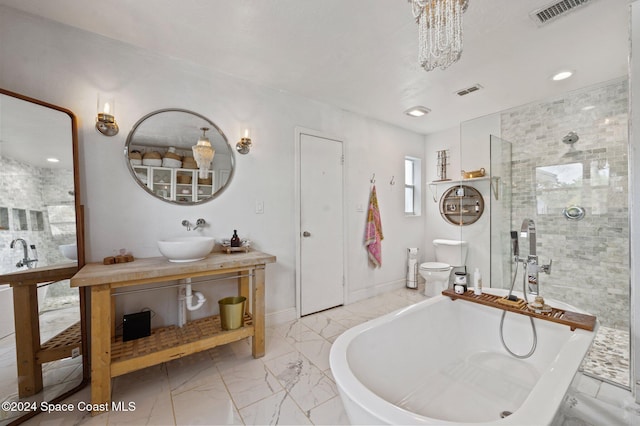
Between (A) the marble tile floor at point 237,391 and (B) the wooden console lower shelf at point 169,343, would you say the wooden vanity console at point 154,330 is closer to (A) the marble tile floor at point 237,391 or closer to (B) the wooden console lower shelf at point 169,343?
(B) the wooden console lower shelf at point 169,343

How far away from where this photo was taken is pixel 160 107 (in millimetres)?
2096

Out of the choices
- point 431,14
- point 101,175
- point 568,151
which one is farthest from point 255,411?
point 568,151

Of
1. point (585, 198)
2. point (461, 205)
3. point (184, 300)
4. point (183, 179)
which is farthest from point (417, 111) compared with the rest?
point (184, 300)

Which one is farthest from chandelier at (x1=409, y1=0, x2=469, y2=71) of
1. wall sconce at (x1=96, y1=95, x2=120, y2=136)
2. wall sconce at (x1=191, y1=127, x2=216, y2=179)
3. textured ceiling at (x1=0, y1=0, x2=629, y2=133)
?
wall sconce at (x1=96, y1=95, x2=120, y2=136)

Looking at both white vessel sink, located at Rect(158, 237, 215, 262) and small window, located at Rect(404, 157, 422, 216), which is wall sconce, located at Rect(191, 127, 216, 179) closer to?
white vessel sink, located at Rect(158, 237, 215, 262)

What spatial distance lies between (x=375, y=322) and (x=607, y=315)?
197 centimetres

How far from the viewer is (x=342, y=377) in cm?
105

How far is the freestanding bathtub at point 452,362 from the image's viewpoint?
1.08 metres

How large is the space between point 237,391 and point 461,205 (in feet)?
11.5

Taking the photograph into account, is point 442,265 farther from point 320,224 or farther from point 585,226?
point 320,224

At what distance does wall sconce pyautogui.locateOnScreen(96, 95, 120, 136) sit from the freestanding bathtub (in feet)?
6.98

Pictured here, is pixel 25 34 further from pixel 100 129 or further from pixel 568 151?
pixel 568 151

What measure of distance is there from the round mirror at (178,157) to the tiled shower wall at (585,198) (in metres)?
2.81

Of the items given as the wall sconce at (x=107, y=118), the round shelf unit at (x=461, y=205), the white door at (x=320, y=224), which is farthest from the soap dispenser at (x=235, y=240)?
the round shelf unit at (x=461, y=205)
